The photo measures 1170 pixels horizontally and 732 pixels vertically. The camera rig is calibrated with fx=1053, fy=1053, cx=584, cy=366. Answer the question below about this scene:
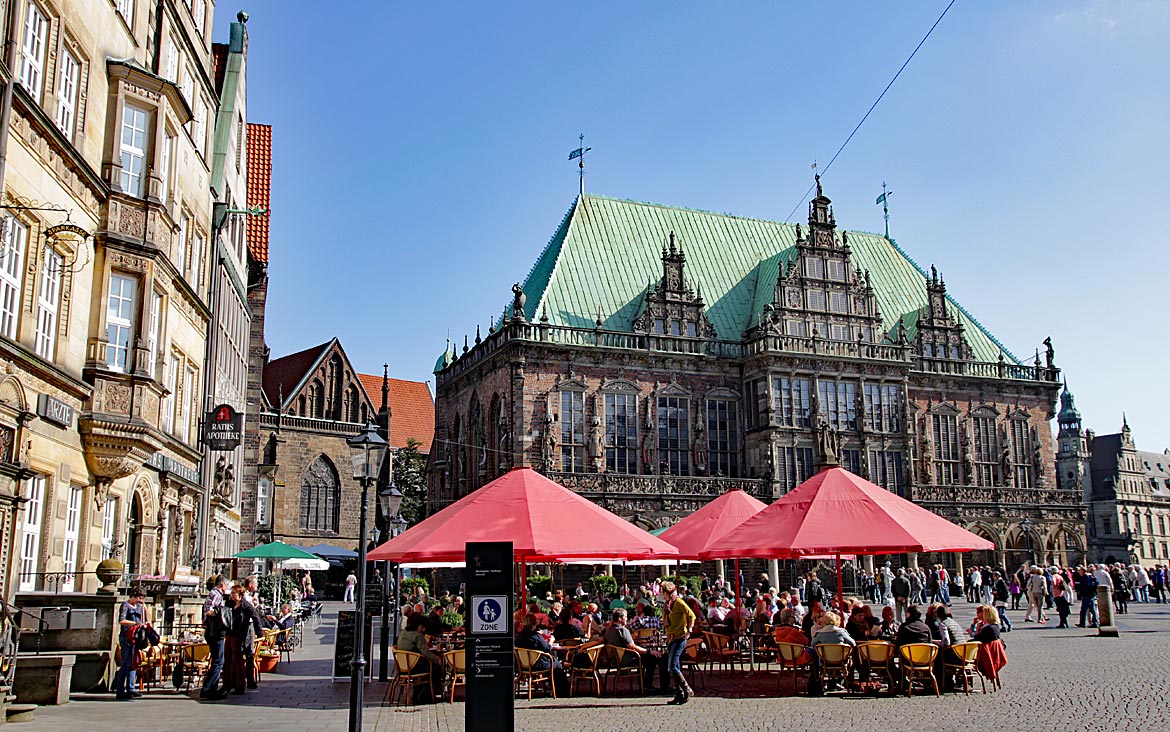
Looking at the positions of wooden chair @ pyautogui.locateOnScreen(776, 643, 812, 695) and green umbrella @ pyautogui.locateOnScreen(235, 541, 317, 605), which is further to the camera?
green umbrella @ pyautogui.locateOnScreen(235, 541, 317, 605)

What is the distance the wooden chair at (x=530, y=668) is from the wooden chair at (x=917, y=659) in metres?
4.91

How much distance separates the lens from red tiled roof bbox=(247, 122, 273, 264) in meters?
39.1

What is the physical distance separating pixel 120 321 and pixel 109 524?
3.62 metres

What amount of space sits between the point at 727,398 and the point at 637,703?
34.0 meters

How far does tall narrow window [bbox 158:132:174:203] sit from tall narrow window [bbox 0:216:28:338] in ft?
15.3

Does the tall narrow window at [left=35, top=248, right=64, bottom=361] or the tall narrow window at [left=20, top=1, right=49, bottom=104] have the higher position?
the tall narrow window at [left=20, top=1, right=49, bottom=104]

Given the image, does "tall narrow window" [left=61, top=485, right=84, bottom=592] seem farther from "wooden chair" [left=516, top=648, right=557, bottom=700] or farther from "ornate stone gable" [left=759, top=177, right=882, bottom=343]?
"ornate stone gable" [left=759, top=177, right=882, bottom=343]

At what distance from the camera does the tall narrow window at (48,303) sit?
15445mm

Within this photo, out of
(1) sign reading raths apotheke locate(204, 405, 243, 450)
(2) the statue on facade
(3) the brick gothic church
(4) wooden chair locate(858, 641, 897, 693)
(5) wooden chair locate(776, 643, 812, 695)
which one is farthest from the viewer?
(3) the brick gothic church

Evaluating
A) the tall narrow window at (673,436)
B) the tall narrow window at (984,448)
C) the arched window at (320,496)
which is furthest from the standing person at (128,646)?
the tall narrow window at (984,448)

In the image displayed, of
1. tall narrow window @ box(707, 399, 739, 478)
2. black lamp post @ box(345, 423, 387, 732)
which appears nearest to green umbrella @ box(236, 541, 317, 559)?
black lamp post @ box(345, 423, 387, 732)

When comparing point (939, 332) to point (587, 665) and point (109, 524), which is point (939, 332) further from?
point (109, 524)

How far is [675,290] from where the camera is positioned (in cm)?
4806

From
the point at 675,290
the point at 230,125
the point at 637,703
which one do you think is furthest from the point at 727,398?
the point at 637,703
